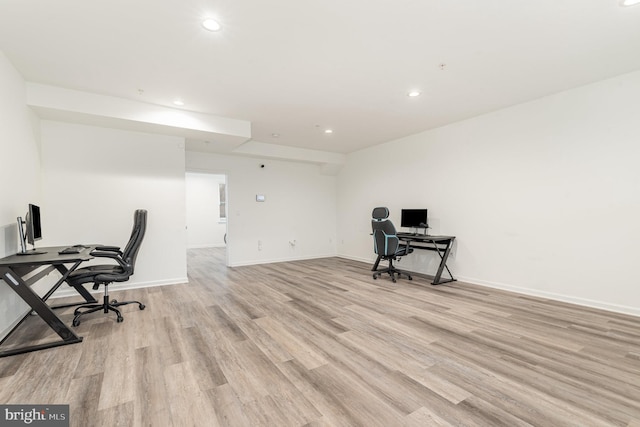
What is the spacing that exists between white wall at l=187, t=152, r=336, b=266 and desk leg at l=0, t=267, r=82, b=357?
145 inches

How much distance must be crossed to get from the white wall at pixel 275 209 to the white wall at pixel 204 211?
3462 mm

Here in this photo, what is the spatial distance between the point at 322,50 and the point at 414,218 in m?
3.62

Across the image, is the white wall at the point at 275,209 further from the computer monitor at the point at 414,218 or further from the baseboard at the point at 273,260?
the computer monitor at the point at 414,218

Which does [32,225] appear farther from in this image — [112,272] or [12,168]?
[112,272]

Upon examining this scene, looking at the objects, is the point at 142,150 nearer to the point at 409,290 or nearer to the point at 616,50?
the point at 409,290

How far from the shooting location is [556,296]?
3715mm

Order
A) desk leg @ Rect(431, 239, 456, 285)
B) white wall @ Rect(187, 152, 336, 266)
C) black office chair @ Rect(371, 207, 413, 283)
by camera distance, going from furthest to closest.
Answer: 1. white wall @ Rect(187, 152, 336, 266)
2. black office chair @ Rect(371, 207, 413, 283)
3. desk leg @ Rect(431, 239, 456, 285)

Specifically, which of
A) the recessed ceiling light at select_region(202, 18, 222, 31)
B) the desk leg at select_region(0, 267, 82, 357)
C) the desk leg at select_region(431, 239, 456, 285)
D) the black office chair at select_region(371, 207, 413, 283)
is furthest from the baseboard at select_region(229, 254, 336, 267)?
the recessed ceiling light at select_region(202, 18, 222, 31)

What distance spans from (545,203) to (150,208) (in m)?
→ 5.96

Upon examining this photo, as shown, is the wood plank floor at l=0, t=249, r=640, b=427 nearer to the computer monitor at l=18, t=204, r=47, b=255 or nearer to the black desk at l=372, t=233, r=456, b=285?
the computer monitor at l=18, t=204, r=47, b=255

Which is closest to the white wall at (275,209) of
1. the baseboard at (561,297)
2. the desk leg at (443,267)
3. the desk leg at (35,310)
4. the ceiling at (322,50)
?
the ceiling at (322,50)

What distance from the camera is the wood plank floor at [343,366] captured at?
1.64 m

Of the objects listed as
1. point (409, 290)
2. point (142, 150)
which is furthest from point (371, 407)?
point (142, 150)

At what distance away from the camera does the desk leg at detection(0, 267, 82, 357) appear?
2312 millimetres
